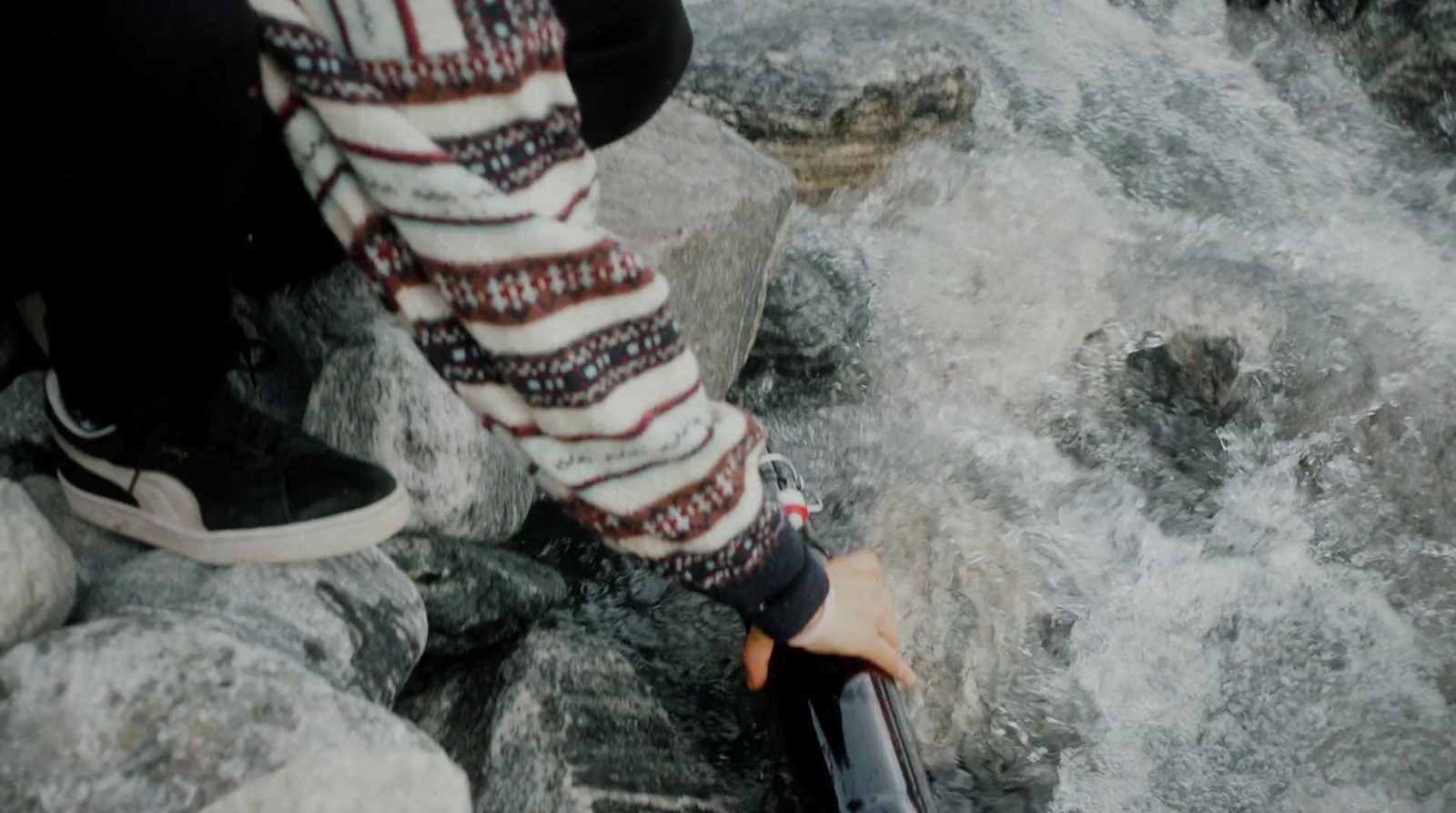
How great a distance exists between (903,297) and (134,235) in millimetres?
1456

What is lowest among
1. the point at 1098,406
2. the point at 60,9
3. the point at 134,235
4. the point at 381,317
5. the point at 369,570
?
the point at 1098,406

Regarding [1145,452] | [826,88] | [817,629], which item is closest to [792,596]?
[817,629]

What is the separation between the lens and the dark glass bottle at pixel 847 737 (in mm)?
1163

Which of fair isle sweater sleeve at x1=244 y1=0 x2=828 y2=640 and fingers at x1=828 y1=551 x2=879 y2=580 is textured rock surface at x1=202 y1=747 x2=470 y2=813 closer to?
fair isle sweater sleeve at x1=244 y1=0 x2=828 y2=640

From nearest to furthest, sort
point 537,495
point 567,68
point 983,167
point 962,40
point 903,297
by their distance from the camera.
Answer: point 567,68, point 537,495, point 903,297, point 983,167, point 962,40

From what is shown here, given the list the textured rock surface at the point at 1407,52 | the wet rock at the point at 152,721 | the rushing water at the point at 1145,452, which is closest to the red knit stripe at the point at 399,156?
the wet rock at the point at 152,721

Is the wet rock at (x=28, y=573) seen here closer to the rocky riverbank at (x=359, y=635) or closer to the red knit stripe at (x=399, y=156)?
the rocky riverbank at (x=359, y=635)

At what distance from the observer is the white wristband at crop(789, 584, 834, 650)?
1104 mm

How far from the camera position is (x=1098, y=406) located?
1.99 metres

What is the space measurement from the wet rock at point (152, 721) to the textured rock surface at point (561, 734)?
23 cm

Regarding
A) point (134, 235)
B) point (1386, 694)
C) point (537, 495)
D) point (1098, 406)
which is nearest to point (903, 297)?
point (1098, 406)

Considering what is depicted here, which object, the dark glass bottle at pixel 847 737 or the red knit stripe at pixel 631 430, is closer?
the red knit stripe at pixel 631 430

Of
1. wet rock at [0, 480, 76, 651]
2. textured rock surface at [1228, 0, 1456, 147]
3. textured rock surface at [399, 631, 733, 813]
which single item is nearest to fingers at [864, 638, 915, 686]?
textured rock surface at [399, 631, 733, 813]

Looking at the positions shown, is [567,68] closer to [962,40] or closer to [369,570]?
[369,570]
